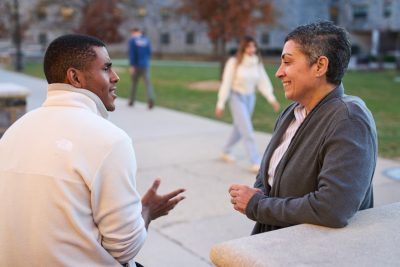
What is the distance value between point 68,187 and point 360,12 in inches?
2157

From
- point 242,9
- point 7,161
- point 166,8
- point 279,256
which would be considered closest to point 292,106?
point 279,256

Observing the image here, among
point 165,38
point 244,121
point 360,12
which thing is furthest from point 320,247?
A: point 360,12

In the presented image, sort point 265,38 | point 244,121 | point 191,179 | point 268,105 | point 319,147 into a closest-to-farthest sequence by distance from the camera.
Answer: point 319,147 → point 191,179 → point 244,121 → point 268,105 → point 265,38

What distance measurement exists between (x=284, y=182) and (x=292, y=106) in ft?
1.41

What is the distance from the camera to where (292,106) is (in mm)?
2391

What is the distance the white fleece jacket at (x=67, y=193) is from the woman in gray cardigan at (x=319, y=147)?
576mm

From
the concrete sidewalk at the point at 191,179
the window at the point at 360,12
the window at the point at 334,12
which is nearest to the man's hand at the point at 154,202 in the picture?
the concrete sidewalk at the point at 191,179

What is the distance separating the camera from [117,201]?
6.03 ft

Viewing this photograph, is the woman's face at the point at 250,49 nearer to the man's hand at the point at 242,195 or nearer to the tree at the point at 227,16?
the man's hand at the point at 242,195

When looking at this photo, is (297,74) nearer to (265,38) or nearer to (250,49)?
(250,49)

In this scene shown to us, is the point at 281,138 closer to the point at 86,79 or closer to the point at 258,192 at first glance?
the point at 258,192

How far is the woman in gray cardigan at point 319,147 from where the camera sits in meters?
1.89

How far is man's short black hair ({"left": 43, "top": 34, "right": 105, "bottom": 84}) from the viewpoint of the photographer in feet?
6.53

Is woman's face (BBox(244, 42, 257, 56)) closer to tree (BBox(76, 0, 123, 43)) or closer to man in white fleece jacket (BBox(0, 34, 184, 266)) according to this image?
man in white fleece jacket (BBox(0, 34, 184, 266))
